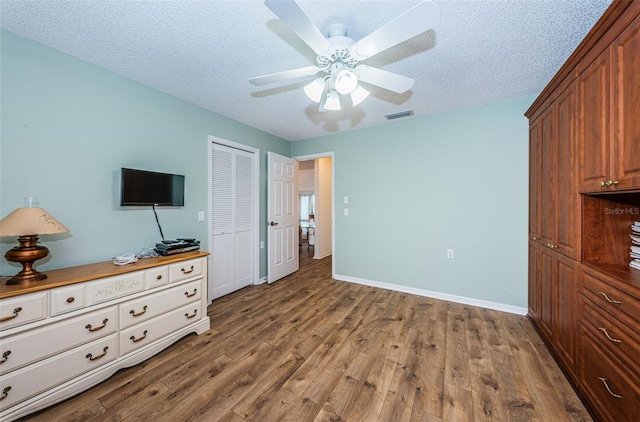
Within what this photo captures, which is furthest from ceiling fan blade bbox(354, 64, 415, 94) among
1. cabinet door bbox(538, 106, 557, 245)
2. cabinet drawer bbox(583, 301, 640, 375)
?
cabinet drawer bbox(583, 301, 640, 375)

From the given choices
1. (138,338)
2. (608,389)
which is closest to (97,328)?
(138,338)

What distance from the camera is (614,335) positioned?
3.95 feet

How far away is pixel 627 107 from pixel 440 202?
1.93m

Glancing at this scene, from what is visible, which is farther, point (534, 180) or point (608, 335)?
point (534, 180)

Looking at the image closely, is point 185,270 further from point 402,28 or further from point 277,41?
point 402,28

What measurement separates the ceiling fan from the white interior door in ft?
6.98

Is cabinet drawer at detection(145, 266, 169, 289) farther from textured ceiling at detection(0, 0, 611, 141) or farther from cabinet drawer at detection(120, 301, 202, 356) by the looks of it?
textured ceiling at detection(0, 0, 611, 141)

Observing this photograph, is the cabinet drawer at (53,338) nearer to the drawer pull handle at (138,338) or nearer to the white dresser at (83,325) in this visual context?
the white dresser at (83,325)

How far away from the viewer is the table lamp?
4.56ft

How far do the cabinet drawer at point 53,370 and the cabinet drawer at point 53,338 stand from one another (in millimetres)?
43

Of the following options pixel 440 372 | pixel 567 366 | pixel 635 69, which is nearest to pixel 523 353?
pixel 567 366

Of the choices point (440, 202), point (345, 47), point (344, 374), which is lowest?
point (344, 374)

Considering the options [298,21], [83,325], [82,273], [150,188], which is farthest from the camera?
[150,188]

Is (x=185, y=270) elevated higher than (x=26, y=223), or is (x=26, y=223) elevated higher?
Answer: (x=26, y=223)
